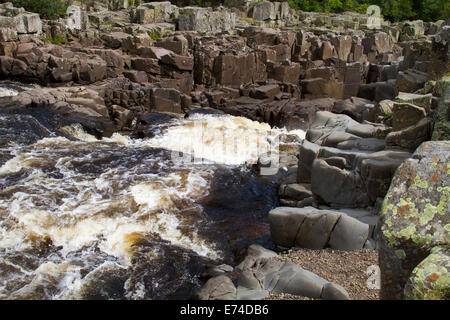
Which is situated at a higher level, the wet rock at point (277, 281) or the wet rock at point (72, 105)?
the wet rock at point (72, 105)

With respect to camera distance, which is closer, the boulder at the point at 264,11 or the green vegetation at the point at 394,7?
the boulder at the point at 264,11

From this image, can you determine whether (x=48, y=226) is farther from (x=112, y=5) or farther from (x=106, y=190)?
(x=112, y=5)

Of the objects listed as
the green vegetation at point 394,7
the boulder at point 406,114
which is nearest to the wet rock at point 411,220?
the boulder at point 406,114

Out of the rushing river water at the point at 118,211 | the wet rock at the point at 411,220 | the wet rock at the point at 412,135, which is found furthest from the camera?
the wet rock at the point at 412,135

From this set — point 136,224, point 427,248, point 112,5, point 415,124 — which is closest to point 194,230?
point 136,224

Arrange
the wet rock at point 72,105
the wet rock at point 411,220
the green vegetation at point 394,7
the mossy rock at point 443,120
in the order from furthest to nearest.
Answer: the green vegetation at point 394,7 → the wet rock at point 72,105 → the mossy rock at point 443,120 → the wet rock at point 411,220

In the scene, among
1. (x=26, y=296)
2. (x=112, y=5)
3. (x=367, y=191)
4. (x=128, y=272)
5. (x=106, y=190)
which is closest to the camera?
(x=26, y=296)

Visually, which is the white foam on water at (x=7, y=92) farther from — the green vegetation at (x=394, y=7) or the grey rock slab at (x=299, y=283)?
the green vegetation at (x=394, y=7)

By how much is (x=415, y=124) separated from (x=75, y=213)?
9.58 meters

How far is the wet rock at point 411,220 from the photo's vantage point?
359cm

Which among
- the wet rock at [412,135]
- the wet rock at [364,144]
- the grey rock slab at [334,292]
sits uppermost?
the wet rock at [412,135]

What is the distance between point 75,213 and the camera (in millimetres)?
11914

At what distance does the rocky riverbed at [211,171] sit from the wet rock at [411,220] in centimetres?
1

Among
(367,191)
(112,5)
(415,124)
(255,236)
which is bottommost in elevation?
(255,236)
